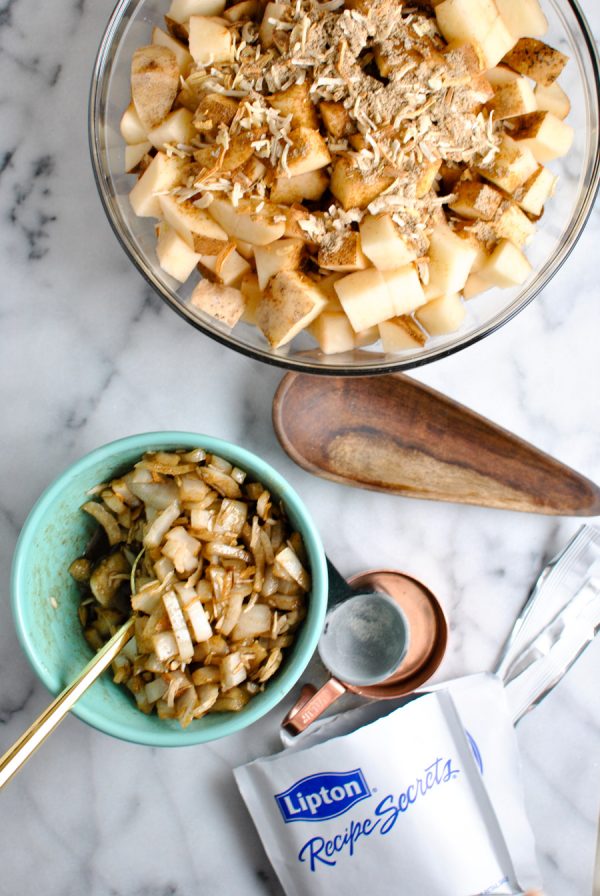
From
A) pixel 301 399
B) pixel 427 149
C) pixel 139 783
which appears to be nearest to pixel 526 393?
pixel 301 399

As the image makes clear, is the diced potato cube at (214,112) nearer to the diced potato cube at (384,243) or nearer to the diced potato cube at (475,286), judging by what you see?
the diced potato cube at (384,243)

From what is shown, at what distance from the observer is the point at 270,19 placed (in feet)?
3.42

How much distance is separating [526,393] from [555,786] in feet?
2.42

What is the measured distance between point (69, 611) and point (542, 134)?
1.01 m

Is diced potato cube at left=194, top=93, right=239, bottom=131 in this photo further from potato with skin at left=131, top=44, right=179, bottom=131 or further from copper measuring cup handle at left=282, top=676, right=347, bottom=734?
copper measuring cup handle at left=282, top=676, right=347, bottom=734

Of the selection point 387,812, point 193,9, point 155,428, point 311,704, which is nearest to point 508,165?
point 193,9

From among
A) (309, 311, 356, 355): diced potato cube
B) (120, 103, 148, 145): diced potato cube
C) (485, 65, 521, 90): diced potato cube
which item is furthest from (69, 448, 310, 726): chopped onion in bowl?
(485, 65, 521, 90): diced potato cube

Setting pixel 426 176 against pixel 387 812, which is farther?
pixel 387 812

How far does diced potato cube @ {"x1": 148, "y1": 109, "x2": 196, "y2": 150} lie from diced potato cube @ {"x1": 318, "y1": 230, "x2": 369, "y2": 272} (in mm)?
241

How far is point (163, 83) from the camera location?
3.58 ft

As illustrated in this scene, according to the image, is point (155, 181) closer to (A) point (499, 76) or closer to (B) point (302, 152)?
(B) point (302, 152)

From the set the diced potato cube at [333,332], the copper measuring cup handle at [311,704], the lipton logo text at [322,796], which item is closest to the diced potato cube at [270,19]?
the diced potato cube at [333,332]

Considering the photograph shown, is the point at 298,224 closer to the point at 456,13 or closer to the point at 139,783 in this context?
the point at 456,13

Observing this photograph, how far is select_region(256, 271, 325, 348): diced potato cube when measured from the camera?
1.08m
